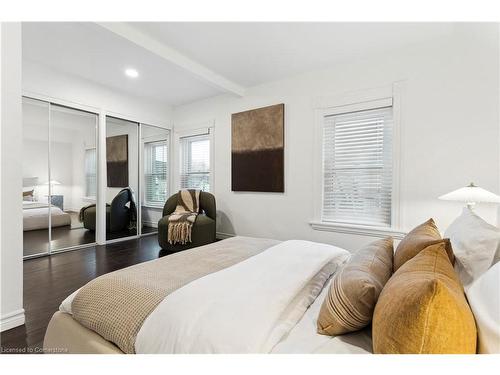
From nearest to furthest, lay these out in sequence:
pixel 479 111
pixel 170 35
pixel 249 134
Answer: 1. pixel 479 111
2. pixel 170 35
3. pixel 249 134

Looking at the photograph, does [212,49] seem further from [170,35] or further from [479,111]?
[479,111]

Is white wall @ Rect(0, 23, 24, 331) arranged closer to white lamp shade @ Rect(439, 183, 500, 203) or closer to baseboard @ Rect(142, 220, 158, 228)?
baseboard @ Rect(142, 220, 158, 228)

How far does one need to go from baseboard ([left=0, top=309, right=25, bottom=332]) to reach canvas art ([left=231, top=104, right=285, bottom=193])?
292cm

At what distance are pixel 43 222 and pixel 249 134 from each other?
3191 mm

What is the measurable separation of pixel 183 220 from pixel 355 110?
2.79 m

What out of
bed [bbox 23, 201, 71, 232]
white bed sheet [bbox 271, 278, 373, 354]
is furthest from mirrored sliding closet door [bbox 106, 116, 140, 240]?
white bed sheet [bbox 271, 278, 373, 354]

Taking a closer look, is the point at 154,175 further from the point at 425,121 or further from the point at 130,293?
the point at 425,121

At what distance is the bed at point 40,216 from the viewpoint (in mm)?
3385

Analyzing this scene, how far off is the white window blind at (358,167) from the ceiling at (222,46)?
785mm

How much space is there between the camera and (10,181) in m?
1.82

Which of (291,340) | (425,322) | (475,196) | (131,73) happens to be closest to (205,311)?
(291,340)

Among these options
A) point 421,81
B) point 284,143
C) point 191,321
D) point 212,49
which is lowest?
point 191,321

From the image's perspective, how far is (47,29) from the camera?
2.60 m
